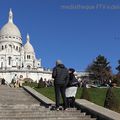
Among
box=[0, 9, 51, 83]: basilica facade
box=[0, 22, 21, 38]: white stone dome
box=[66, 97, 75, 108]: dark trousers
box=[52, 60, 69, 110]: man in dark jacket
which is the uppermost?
box=[0, 22, 21, 38]: white stone dome

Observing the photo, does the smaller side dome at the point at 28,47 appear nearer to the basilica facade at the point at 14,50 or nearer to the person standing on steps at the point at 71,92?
the basilica facade at the point at 14,50

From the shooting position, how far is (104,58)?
101 metres

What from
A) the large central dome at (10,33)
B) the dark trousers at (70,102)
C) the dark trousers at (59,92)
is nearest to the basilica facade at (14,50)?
the large central dome at (10,33)

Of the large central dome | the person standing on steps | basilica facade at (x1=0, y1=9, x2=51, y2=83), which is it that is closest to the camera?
the person standing on steps

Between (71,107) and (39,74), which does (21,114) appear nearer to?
(71,107)

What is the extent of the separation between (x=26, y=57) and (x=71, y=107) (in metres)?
118

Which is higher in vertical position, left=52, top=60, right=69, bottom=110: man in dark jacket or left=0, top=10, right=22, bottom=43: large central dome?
left=0, top=10, right=22, bottom=43: large central dome

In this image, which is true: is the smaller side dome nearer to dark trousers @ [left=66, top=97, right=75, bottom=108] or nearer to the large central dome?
the large central dome

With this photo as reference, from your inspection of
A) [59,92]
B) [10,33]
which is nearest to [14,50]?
[10,33]

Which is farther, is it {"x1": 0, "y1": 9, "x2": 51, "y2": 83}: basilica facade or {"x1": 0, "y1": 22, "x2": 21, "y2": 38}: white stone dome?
{"x1": 0, "y1": 22, "x2": 21, "y2": 38}: white stone dome

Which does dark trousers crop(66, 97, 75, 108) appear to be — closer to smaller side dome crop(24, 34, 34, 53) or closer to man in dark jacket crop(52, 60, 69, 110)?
man in dark jacket crop(52, 60, 69, 110)

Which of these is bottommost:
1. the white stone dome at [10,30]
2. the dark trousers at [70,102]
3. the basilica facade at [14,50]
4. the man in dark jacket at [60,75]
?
the dark trousers at [70,102]

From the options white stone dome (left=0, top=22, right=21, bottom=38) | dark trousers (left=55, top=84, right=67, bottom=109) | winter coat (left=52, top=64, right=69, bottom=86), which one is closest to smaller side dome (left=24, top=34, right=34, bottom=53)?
white stone dome (left=0, top=22, right=21, bottom=38)

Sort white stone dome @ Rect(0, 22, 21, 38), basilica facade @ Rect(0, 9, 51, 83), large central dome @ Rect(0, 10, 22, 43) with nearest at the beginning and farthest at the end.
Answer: basilica facade @ Rect(0, 9, 51, 83) < large central dome @ Rect(0, 10, 22, 43) < white stone dome @ Rect(0, 22, 21, 38)
